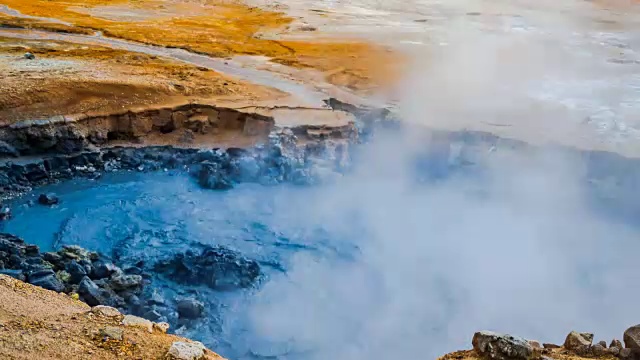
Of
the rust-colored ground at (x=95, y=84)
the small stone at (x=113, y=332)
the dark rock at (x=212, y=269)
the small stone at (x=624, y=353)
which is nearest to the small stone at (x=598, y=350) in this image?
the small stone at (x=624, y=353)

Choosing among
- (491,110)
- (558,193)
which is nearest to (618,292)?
(558,193)

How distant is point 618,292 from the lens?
366 inches

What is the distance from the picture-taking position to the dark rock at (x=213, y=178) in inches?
495

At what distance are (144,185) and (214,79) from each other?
14.6 feet

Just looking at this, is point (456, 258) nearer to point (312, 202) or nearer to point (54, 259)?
point (312, 202)

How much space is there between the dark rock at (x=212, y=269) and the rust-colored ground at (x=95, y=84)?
507cm

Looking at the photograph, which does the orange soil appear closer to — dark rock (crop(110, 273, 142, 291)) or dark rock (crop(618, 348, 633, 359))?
dark rock (crop(110, 273, 142, 291))

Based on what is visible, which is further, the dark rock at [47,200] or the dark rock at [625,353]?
the dark rock at [47,200]

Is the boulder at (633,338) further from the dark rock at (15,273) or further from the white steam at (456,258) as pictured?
the dark rock at (15,273)

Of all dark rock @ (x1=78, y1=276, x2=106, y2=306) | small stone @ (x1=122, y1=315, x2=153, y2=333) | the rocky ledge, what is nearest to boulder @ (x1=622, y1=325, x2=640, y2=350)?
the rocky ledge

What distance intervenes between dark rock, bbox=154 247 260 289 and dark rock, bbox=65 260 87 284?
1406 millimetres

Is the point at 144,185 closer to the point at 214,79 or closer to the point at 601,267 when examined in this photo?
the point at 214,79

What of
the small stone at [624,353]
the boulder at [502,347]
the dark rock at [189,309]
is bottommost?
the dark rock at [189,309]

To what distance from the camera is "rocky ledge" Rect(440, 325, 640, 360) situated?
4.74 m
